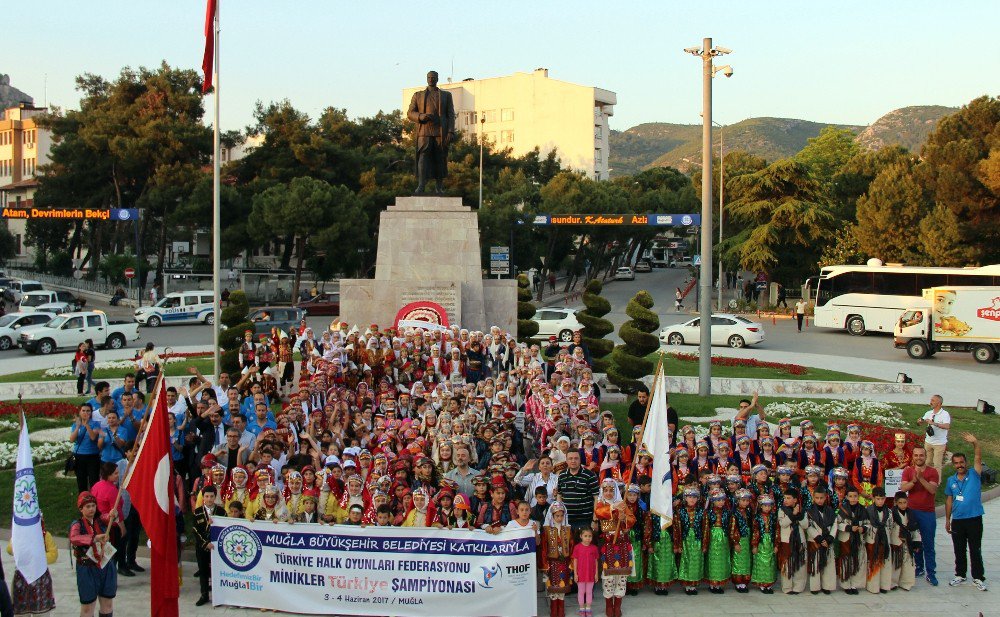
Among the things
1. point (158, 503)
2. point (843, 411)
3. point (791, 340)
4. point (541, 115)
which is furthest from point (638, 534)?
point (541, 115)

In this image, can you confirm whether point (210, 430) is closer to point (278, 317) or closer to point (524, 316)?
point (524, 316)

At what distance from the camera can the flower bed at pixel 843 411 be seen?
722 inches

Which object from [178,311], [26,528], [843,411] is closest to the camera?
[26,528]

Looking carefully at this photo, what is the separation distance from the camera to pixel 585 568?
29.4ft

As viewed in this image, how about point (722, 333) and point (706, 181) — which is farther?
point (722, 333)

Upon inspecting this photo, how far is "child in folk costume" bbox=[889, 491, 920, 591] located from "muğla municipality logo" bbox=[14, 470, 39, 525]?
803 centimetres

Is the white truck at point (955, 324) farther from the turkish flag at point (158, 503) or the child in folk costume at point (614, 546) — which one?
the turkish flag at point (158, 503)

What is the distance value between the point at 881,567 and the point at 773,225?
41375 millimetres

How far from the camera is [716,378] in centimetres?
2247

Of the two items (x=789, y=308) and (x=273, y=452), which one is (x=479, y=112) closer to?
(x=789, y=308)

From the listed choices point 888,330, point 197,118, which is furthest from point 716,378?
point 197,118

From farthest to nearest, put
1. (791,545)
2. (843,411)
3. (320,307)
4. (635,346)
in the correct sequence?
(320,307), (635,346), (843,411), (791,545)

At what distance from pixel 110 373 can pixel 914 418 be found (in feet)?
59.1

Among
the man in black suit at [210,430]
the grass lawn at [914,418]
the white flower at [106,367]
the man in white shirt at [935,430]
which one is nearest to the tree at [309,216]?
the white flower at [106,367]
